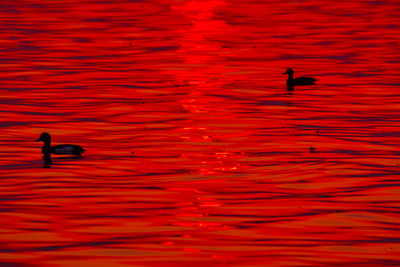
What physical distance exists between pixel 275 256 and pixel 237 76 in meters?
22.6

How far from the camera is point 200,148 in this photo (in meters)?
25.1

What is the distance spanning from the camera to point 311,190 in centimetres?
2052

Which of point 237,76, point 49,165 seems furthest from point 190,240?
point 237,76

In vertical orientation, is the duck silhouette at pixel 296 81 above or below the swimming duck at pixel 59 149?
above

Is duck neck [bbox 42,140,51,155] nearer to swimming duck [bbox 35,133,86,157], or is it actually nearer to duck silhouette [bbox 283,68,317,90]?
Answer: swimming duck [bbox 35,133,86,157]

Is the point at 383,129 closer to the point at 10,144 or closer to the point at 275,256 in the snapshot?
the point at 10,144

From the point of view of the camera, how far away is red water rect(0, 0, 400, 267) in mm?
16766

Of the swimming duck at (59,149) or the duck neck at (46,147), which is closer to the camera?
the swimming duck at (59,149)

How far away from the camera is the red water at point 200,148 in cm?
1677

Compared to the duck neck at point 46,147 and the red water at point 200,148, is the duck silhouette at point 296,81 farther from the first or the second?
the duck neck at point 46,147

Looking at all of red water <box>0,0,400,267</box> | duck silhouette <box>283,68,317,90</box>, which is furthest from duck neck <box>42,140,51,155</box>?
duck silhouette <box>283,68,317,90</box>

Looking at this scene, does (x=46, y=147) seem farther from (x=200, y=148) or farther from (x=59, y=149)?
(x=200, y=148)

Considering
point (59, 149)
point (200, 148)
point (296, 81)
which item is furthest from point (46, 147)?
point (296, 81)

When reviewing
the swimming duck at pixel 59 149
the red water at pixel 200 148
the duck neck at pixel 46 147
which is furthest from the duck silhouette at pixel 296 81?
the duck neck at pixel 46 147
